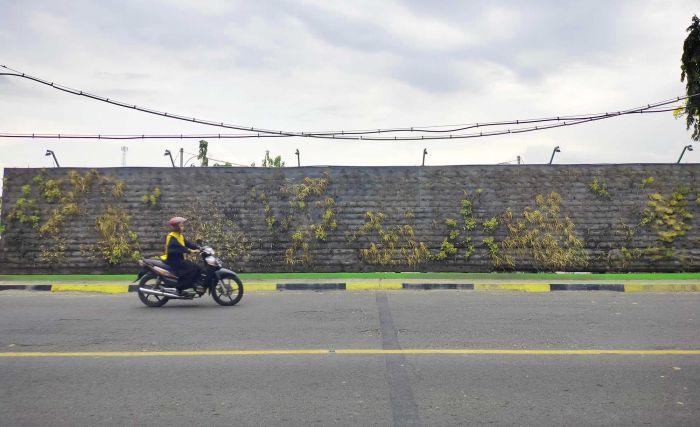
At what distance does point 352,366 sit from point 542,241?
11.0 m

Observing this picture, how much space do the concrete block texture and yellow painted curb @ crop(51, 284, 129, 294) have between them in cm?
316

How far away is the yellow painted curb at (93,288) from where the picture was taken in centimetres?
1216

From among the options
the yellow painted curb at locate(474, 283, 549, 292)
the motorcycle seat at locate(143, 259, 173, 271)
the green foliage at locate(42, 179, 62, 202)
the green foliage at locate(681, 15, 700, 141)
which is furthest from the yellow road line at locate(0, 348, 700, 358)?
the green foliage at locate(681, 15, 700, 141)

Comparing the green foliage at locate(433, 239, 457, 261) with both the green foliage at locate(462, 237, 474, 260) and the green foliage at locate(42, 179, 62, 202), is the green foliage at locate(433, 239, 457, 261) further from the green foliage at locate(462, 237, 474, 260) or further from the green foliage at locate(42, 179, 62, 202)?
the green foliage at locate(42, 179, 62, 202)

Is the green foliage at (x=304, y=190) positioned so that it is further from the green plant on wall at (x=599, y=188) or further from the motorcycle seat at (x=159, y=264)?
the green plant on wall at (x=599, y=188)

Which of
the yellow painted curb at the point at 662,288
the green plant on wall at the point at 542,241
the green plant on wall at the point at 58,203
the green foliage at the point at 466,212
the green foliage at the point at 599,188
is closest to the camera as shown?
the yellow painted curb at the point at 662,288

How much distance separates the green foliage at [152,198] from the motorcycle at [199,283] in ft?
20.6

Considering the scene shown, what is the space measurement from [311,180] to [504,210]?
17.4 ft

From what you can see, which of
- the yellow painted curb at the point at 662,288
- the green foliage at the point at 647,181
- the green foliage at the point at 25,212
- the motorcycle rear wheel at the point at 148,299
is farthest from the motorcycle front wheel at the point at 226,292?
the green foliage at the point at 647,181

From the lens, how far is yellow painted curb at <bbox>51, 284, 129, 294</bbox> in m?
12.2

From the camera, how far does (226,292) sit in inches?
388

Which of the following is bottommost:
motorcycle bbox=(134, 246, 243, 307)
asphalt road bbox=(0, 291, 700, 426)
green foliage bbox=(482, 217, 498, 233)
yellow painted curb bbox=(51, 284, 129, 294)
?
asphalt road bbox=(0, 291, 700, 426)

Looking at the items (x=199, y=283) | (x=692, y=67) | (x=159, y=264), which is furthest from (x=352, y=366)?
(x=692, y=67)

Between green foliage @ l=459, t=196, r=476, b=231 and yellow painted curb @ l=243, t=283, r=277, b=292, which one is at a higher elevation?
green foliage @ l=459, t=196, r=476, b=231
